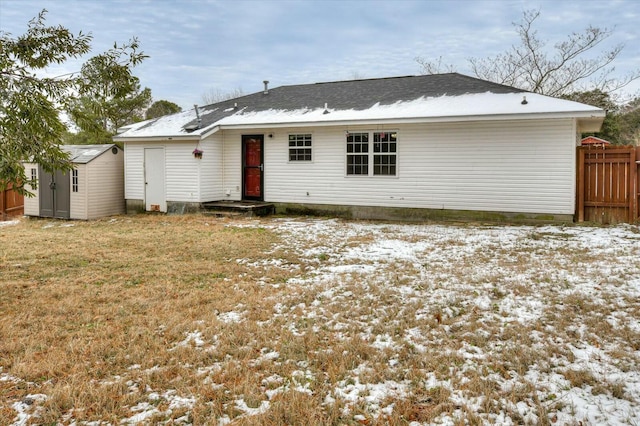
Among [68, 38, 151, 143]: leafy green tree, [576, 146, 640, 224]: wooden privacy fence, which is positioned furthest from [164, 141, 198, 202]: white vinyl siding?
[576, 146, 640, 224]: wooden privacy fence

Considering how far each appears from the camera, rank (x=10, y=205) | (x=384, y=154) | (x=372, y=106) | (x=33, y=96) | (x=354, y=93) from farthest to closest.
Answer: (x=10, y=205) → (x=354, y=93) → (x=372, y=106) → (x=384, y=154) → (x=33, y=96)

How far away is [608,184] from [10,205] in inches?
713

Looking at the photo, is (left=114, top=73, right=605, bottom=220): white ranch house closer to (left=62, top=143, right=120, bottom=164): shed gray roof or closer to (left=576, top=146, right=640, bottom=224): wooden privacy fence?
(left=576, top=146, right=640, bottom=224): wooden privacy fence

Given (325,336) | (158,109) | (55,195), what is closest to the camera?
(325,336)

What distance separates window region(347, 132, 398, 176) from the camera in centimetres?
1183

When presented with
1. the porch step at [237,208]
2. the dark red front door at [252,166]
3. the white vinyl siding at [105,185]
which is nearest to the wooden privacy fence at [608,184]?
the porch step at [237,208]

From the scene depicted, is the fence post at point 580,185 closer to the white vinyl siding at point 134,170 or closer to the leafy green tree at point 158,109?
the white vinyl siding at point 134,170

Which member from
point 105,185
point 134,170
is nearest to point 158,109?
point 134,170

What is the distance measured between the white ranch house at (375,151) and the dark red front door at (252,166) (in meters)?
0.03

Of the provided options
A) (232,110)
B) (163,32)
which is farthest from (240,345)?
(163,32)

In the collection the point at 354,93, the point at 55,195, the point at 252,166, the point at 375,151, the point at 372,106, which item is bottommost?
the point at 55,195

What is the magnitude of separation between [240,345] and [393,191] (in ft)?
28.6

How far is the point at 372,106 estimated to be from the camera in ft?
40.7

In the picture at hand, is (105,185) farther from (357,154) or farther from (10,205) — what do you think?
(357,154)
